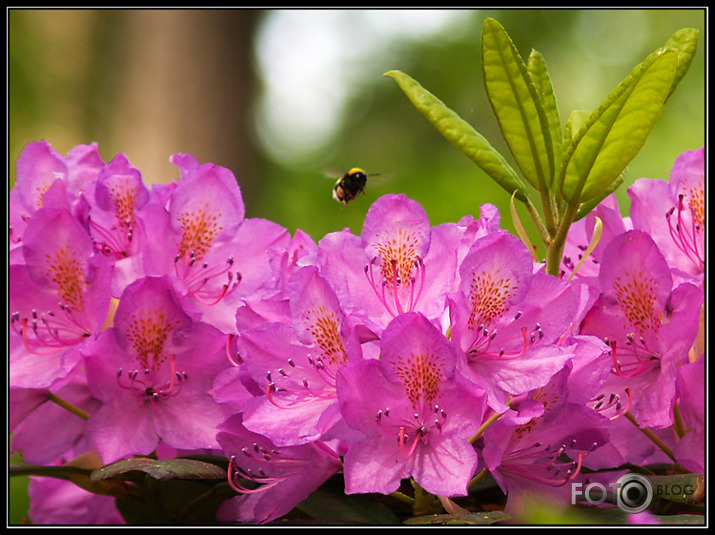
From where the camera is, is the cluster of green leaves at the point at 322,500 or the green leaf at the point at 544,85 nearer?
the cluster of green leaves at the point at 322,500

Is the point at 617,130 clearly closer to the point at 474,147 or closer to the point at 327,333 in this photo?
the point at 474,147

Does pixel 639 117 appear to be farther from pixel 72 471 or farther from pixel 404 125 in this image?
pixel 404 125

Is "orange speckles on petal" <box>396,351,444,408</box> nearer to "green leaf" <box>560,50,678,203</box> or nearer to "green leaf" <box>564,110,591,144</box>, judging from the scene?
"green leaf" <box>560,50,678,203</box>

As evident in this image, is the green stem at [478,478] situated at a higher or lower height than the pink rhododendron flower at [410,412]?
lower

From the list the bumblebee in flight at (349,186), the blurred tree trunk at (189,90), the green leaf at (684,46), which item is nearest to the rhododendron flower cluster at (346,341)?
the green leaf at (684,46)

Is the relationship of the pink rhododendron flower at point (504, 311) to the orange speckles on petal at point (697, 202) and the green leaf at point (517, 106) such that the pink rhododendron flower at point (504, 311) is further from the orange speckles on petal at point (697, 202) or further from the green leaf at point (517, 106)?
the orange speckles on petal at point (697, 202)

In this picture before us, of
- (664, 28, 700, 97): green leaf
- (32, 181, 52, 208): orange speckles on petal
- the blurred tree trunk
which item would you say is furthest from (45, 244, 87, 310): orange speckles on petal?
the blurred tree trunk

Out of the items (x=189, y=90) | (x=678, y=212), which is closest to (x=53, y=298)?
(x=678, y=212)
